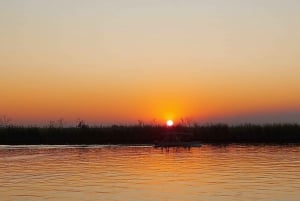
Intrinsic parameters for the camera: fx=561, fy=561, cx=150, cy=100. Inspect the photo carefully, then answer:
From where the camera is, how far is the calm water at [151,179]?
18156 mm

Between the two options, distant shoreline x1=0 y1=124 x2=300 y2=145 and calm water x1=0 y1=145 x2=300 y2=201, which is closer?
calm water x1=0 y1=145 x2=300 y2=201

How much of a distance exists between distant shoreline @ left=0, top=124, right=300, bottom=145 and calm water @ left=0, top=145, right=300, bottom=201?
23.3m

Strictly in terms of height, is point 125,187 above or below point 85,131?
below

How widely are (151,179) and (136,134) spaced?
36048mm

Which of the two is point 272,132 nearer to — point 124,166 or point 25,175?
point 124,166

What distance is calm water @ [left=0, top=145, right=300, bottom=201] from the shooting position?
18156 mm

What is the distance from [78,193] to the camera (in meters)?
18.8

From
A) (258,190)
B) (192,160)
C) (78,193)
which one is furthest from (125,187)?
(192,160)

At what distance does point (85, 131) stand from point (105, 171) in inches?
1366

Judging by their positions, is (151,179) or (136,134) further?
(136,134)

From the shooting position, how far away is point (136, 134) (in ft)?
192

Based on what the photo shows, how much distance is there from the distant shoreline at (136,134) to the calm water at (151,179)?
23.3 m

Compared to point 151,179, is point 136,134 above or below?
above

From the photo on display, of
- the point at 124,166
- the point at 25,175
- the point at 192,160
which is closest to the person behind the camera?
the point at 25,175
